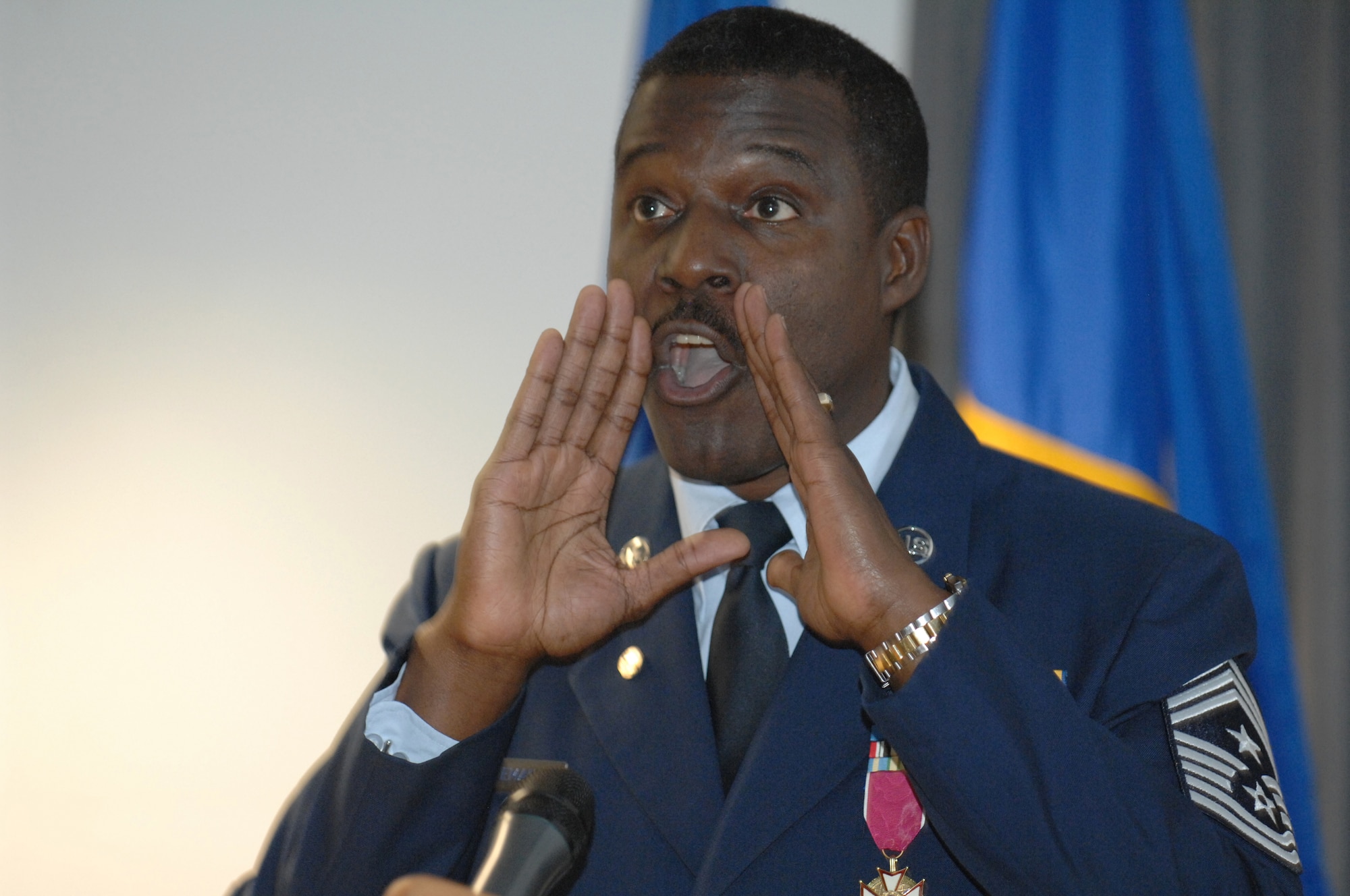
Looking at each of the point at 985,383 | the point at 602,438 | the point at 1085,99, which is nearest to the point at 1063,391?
the point at 985,383

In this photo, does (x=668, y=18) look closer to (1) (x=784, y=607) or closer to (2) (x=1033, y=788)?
(1) (x=784, y=607)

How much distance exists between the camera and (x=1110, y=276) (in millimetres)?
2533

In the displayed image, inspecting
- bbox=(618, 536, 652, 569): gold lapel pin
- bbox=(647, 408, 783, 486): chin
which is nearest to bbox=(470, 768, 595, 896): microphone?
bbox=(618, 536, 652, 569): gold lapel pin

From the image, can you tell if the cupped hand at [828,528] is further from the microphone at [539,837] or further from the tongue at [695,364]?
the microphone at [539,837]

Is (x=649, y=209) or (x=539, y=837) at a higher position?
(x=649, y=209)

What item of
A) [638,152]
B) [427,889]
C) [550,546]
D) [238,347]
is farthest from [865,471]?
[238,347]

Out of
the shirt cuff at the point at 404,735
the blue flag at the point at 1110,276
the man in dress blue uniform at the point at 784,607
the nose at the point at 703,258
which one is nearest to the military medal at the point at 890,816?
the man in dress blue uniform at the point at 784,607

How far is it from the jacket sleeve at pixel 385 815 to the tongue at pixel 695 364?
23.2 inches

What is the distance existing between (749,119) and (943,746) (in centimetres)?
101

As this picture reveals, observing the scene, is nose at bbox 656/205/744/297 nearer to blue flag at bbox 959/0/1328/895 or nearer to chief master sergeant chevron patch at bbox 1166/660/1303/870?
chief master sergeant chevron patch at bbox 1166/660/1303/870

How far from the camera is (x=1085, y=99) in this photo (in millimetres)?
2594

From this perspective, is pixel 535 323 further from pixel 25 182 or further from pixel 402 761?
pixel 402 761

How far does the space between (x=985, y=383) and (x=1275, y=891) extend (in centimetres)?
141

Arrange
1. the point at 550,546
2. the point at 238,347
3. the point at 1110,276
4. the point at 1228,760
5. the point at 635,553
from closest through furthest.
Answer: the point at 1228,760
the point at 550,546
the point at 635,553
the point at 1110,276
the point at 238,347
